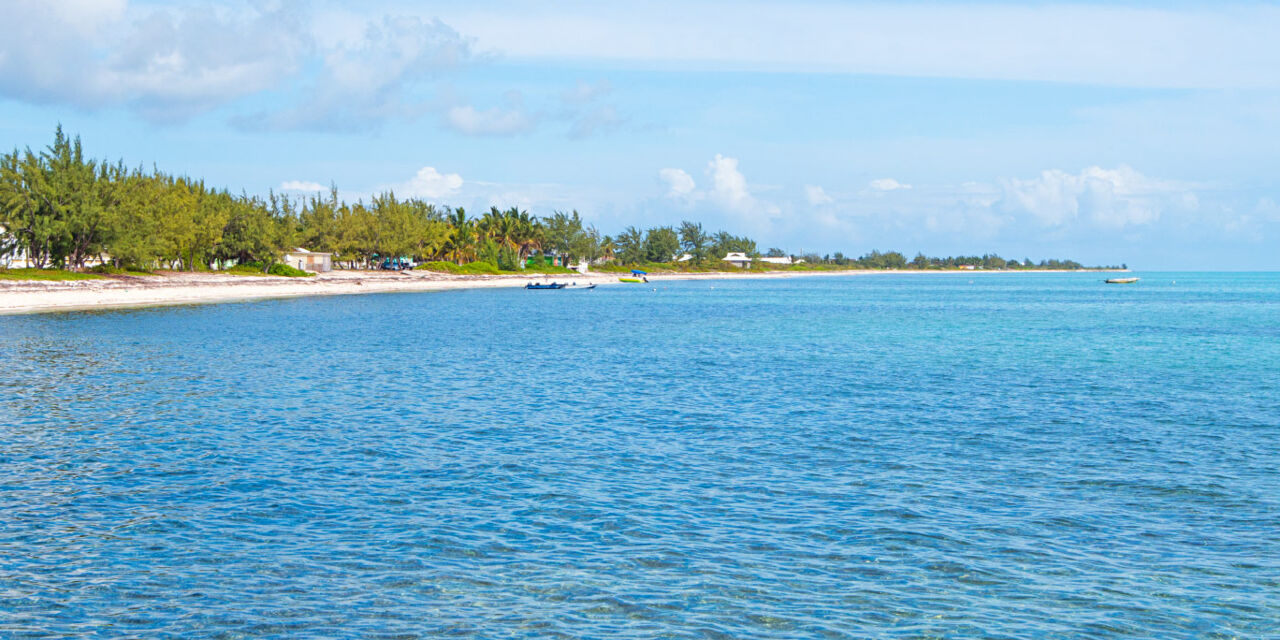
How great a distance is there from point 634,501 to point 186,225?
9971 cm

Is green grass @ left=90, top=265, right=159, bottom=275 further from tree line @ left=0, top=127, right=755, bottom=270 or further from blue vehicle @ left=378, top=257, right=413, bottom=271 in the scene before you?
blue vehicle @ left=378, top=257, right=413, bottom=271

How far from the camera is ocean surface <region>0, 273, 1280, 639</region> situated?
1093 centimetres

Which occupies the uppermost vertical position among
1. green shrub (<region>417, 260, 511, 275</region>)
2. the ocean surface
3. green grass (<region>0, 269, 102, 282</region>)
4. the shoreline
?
green shrub (<region>417, 260, 511, 275</region>)

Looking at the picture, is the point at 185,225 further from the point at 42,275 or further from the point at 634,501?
the point at 634,501

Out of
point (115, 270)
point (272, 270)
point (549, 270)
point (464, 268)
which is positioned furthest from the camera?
point (549, 270)

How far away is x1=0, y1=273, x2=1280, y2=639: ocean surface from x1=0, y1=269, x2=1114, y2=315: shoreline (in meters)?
41.1

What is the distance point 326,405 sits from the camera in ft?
87.4

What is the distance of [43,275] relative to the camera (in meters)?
82.9

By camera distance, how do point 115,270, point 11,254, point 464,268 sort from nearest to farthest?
1. point 11,254
2. point 115,270
3. point 464,268

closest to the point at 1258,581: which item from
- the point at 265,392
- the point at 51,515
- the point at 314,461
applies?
the point at 314,461

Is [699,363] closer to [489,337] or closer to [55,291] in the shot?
[489,337]

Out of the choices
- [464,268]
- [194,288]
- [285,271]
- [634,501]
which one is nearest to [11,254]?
[194,288]

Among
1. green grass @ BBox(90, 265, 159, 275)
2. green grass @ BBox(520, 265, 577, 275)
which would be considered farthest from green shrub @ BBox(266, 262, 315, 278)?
green grass @ BBox(520, 265, 577, 275)

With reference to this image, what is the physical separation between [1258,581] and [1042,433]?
10.8 m
